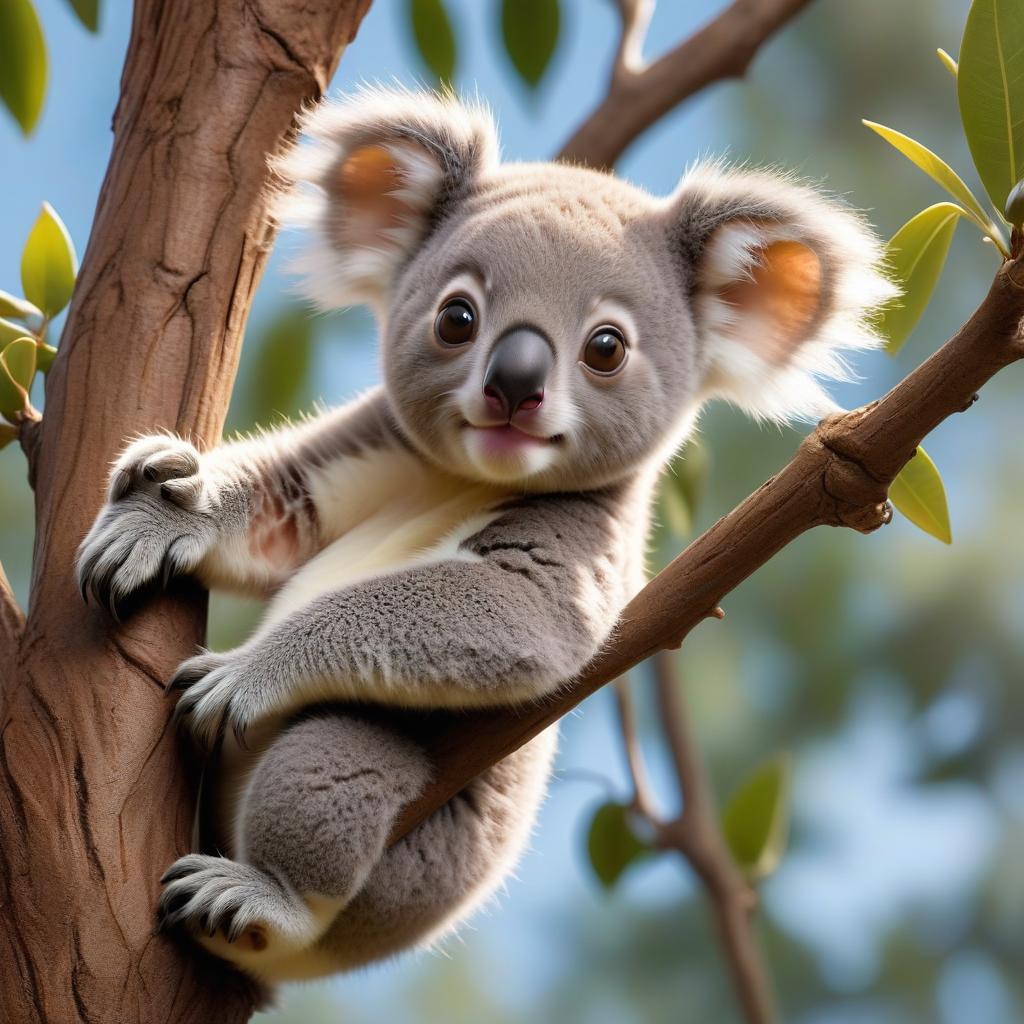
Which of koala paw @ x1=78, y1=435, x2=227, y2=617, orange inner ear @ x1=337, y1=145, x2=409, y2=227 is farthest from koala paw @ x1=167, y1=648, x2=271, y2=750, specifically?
orange inner ear @ x1=337, y1=145, x2=409, y2=227

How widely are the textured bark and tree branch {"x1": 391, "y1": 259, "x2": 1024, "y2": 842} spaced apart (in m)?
0.34

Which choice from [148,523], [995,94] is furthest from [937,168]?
[148,523]

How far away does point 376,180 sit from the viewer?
2.11 metres

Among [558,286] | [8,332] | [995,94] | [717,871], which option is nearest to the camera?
[995,94]

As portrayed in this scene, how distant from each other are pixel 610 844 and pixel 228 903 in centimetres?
154

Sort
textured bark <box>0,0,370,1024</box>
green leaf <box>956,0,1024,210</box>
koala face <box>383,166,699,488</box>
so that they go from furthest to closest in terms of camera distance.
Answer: koala face <box>383,166,699,488</box> < textured bark <box>0,0,370,1024</box> < green leaf <box>956,0,1024,210</box>

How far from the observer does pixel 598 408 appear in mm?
1803

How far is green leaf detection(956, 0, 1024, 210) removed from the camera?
1361mm

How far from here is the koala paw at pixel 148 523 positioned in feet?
5.33

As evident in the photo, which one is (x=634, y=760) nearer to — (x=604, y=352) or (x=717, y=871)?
(x=717, y=871)

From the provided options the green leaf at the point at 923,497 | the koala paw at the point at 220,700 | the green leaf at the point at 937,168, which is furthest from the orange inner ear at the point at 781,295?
the koala paw at the point at 220,700

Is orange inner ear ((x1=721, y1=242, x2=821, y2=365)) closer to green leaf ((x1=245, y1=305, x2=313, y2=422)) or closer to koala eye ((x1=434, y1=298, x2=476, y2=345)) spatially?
koala eye ((x1=434, y1=298, x2=476, y2=345))

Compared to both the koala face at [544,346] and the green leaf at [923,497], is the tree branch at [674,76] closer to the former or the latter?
the koala face at [544,346]

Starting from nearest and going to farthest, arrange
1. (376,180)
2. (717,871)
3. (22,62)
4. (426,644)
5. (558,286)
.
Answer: (426,644), (558,286), (376,180), (22,62), (717,871)
